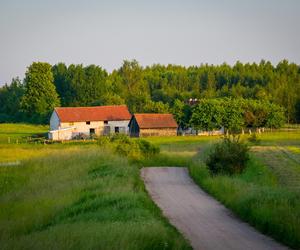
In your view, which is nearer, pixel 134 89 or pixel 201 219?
pixel 201 219

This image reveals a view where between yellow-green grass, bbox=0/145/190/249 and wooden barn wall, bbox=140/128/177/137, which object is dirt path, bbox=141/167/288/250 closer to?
yellow-green grass, bbox=0/145/190/249

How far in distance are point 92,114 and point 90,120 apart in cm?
168

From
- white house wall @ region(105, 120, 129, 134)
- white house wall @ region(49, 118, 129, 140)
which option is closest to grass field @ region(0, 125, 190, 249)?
white house wall @ region(49, 118, 129, 140)

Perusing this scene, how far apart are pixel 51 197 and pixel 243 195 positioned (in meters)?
7.21

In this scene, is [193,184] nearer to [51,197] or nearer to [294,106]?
[51,197]

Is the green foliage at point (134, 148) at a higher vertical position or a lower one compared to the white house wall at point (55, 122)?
lower

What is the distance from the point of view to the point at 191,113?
88.1 metres

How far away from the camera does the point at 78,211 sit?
18203mm

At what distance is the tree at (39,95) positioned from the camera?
108 meters

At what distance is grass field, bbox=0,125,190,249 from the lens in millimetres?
12711

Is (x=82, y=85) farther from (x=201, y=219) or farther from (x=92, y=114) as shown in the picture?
(x=201, y=219)

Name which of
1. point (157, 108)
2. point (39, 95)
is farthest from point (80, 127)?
point (39, 95)

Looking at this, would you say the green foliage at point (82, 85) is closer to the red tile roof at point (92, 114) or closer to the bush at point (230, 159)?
the red tile roof at point (92, 114)

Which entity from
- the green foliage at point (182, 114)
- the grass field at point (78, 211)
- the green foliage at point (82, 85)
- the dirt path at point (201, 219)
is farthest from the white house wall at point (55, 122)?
the dirt path at point (201, 219)
